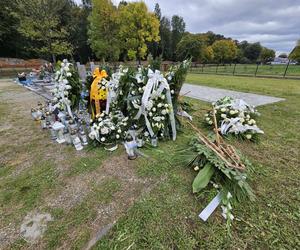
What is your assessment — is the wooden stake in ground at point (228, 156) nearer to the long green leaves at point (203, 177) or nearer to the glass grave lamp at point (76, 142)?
the long green leaves at point (203, 177)

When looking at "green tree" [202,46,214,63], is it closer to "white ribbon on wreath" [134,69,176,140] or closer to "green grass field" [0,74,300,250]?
"white ribbon on wreath" [134,69,176,140]

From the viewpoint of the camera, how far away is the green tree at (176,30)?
134 ft

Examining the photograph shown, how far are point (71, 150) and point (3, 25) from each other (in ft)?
87.3

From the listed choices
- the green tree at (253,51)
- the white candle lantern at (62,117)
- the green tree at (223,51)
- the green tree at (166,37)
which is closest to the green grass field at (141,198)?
the white candle lantern at (62,117)

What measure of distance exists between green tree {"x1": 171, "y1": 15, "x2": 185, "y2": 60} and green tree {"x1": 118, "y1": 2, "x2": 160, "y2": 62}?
851 inches

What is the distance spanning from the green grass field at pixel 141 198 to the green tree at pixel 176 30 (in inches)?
1649

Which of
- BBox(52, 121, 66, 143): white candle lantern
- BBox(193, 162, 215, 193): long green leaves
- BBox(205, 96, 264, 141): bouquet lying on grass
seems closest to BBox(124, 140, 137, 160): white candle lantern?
BBox(193, 162, 215, 193): long green leaves

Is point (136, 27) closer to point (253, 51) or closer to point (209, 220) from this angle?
point (209, 220)

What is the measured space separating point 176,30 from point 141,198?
4695 centimetres

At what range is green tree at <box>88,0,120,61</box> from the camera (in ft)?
58.0

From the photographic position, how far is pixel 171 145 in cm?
267

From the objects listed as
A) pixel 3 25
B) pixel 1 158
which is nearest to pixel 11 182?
pixel 1 158

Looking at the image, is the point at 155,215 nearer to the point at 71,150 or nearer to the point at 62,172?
the point at 62,172

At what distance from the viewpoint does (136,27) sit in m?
19.5
